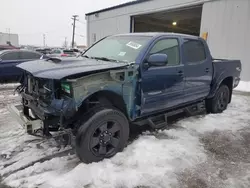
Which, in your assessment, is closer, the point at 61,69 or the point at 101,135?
the point at 61,69

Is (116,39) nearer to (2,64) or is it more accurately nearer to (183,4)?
(2,64)

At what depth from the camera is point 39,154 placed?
332 centimetres

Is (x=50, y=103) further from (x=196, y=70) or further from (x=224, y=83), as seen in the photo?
(x=224, y=83)

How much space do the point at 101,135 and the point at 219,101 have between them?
3.71 meters

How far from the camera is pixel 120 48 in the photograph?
3.87 m

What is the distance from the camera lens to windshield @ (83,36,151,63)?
11.8 ft

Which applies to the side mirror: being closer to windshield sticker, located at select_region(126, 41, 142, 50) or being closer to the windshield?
the windshield

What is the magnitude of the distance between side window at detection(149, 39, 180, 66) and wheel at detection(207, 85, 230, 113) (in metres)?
1.93

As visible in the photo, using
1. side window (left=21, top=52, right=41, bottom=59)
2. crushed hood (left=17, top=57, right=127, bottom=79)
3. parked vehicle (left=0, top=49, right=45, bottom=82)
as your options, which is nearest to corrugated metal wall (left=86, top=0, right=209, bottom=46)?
side window (left=21, top=52, right=41, bottom=59)

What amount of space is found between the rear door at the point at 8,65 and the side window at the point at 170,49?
22.1 feet

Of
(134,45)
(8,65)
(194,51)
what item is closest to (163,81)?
(134,45)

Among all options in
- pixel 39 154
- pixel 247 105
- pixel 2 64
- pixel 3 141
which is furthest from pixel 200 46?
pixel 2 64

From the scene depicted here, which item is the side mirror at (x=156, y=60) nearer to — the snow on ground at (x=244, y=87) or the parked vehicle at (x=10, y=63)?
the parked vehicle at (x=10, y=63)

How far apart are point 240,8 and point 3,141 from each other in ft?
34.1
